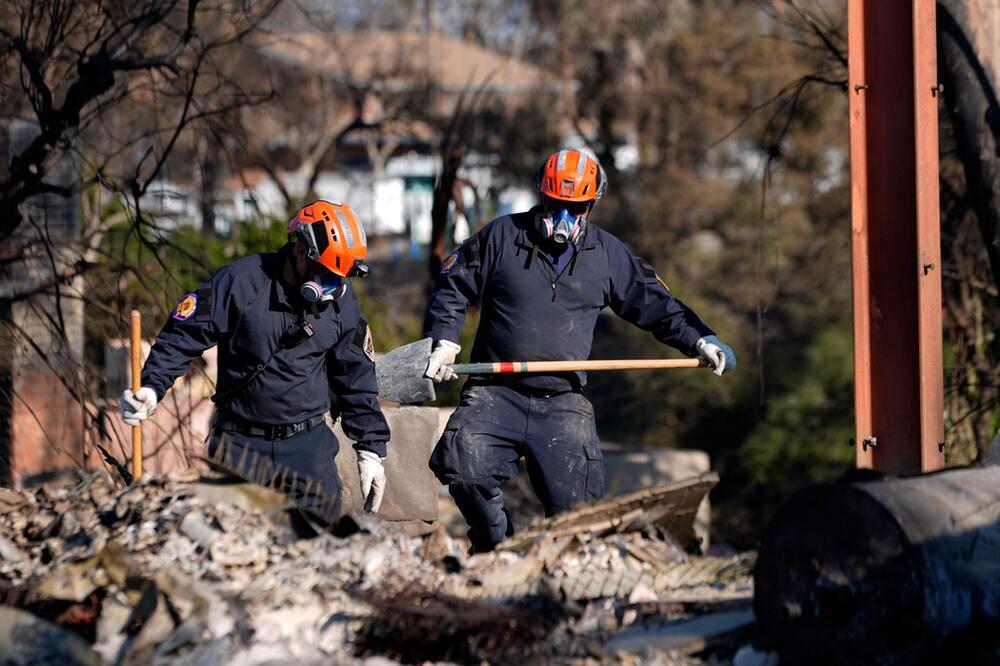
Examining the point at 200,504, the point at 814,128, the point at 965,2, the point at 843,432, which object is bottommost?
the point at 843,432

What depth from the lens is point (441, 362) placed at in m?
6.14

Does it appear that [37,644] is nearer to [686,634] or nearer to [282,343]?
[686,634]

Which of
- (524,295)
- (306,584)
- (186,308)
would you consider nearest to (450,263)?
(524,295)

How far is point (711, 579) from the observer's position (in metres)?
4.68

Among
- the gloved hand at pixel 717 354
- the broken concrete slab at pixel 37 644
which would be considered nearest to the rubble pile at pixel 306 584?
the broken concrete slab at pixel 37 644

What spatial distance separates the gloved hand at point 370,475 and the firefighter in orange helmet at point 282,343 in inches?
7.5

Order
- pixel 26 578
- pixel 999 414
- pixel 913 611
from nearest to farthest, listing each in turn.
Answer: pixel 913 611 → pixel 26 578 → pixel 999 414

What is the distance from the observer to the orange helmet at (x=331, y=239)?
218 inches

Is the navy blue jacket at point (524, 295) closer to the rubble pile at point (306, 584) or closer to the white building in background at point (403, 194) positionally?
the rubble pile at point (306, 584)

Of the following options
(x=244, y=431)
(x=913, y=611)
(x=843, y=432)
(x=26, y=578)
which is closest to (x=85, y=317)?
(x=244, y=431)

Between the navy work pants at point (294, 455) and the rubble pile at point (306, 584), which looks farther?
the navy work pants at point (294, 455)

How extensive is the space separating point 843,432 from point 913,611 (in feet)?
43.0

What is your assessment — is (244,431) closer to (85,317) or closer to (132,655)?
(132,655)

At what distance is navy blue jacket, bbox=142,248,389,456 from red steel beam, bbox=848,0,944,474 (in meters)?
2.44
